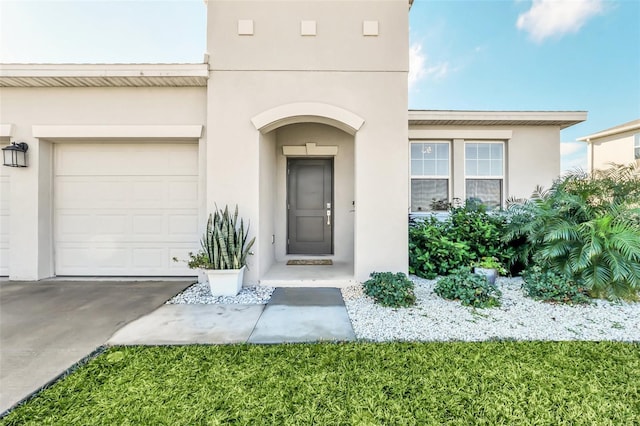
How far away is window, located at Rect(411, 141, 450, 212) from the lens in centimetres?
707

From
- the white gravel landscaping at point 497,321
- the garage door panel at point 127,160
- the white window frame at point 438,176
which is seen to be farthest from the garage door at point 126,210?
the white window frame at point 438,176

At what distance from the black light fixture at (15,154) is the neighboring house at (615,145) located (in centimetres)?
1727

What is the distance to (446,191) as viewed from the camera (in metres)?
7.09

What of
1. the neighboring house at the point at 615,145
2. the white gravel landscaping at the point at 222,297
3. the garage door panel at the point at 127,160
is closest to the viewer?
the white gravel landscaping at the point at 222,297

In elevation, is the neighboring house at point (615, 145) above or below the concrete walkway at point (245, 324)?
above

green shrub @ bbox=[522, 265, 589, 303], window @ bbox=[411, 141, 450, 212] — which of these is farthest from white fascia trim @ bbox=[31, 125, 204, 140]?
green shrub @ bbox=[522, 265, 589, 303]

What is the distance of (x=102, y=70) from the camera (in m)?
4.62

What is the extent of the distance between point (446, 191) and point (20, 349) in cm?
781

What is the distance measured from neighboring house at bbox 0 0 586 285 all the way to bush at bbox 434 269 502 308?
2.71ft

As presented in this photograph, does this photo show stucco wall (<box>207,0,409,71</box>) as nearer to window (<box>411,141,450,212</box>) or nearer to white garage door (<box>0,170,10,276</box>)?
window (<box>411,141,450,212</box>)

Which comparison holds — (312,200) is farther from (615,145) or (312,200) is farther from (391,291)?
(615,145)

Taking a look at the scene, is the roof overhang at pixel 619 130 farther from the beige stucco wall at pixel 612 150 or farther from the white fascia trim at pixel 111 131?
the white fascia trim at pixel 111 131

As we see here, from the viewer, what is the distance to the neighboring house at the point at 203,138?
4672 millimetres

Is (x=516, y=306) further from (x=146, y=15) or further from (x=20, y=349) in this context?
(x=146, y=15)
